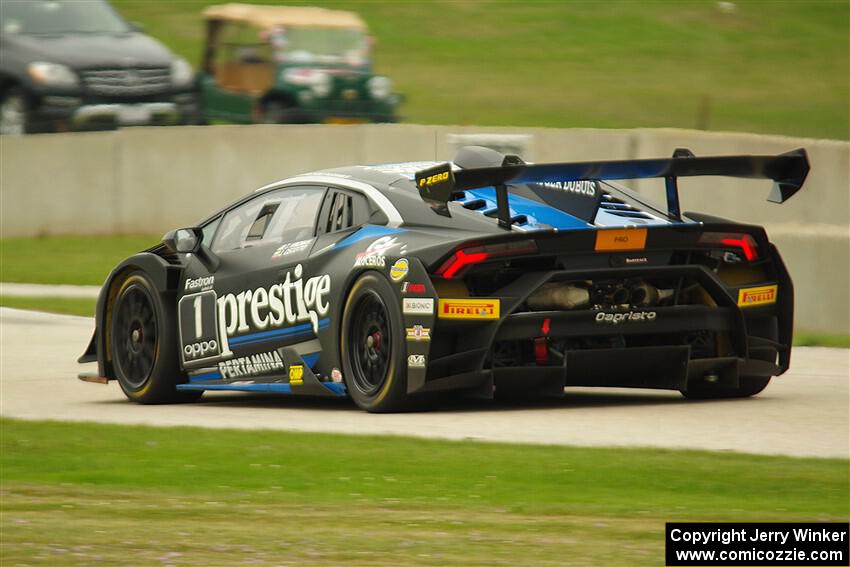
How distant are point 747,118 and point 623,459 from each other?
2432cm

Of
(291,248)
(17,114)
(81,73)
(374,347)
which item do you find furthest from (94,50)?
(374,347)

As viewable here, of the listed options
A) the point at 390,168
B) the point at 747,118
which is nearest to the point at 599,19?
the point at 747,118

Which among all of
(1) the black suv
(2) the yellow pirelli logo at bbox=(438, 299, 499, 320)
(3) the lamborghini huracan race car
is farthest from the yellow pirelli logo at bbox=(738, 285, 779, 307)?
(1) the black suv

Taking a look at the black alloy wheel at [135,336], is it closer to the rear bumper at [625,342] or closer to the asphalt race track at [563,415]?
the asphalt race track at [563,415]

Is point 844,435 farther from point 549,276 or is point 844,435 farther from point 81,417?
point 81,417

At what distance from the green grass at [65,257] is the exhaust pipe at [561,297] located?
1104cm

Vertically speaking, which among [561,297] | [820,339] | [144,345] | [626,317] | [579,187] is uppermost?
[579,187]

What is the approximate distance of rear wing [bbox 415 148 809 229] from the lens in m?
9.15

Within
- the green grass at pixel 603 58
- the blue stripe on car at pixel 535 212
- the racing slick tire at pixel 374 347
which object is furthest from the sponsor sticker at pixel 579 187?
the green grass at pixel 603 58

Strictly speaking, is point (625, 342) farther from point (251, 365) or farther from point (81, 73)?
point (81, 73)

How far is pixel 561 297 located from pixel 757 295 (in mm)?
1193

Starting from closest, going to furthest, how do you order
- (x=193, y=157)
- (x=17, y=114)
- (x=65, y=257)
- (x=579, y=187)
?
(x=579, y=187)
(x=65, y=257)
(x=193, y=157)
(x=17, y=114)

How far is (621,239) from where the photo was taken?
9469mm

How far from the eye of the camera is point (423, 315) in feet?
30.3
